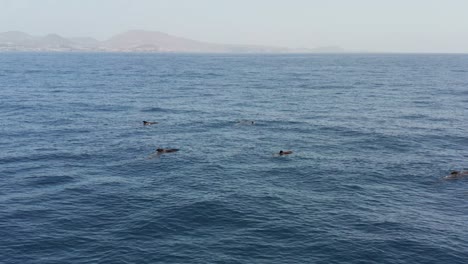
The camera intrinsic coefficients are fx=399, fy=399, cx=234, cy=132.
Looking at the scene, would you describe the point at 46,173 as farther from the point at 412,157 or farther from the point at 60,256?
the point at 412,157

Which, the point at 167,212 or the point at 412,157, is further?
the point at 412,157

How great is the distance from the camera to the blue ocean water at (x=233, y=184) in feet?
96.9

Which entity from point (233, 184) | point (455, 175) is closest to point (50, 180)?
point (233, 184)

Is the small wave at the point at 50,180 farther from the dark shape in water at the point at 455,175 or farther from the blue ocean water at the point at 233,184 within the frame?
the dark shape in water at the point at 455,175

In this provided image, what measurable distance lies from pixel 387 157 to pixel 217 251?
30.7 metres

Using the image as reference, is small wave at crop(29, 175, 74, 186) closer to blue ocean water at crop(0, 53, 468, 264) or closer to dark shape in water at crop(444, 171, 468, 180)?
blue ocean water at crop(0, 53, 468, 264)

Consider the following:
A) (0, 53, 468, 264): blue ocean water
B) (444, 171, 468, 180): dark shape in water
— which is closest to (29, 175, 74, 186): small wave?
(0, 53, 468, 264): blue ocean water

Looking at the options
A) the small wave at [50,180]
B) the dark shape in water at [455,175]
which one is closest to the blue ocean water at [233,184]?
the small wave at [50,180]

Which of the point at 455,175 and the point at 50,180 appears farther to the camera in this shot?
the point at 455,175

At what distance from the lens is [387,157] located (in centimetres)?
5072

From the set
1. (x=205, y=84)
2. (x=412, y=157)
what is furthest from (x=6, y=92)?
(x=412, y=157)

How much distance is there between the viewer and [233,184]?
138 feet

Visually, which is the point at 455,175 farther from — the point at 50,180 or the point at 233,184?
the point at 50,180

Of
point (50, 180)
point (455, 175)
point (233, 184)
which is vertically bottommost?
point (50, 180)
